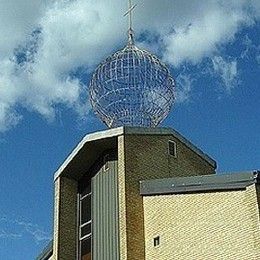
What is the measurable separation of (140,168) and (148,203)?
5.58 ft

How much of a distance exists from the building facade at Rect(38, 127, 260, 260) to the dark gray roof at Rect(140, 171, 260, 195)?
31 millimetres

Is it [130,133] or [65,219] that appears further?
[65,219]

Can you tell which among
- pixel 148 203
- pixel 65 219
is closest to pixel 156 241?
pixel 148 203

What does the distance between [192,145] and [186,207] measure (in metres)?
5.87

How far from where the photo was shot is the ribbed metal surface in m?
28.2

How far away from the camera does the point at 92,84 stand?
30.7 metres

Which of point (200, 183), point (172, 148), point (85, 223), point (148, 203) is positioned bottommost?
point (200, 183)

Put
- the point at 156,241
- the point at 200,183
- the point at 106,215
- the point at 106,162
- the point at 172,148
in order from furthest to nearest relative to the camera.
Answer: the point at 106,162
the point at 172,148
the point at 106,215
the point at 156,241
the point at 200,183

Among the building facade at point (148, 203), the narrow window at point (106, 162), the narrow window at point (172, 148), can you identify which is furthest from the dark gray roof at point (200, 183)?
the narrow window at point (106, 162)

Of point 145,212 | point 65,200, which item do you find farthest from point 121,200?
point 65,200

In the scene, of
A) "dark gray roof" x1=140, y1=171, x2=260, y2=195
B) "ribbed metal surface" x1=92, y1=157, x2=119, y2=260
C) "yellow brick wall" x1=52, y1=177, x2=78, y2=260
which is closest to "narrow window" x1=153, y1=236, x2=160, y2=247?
"dark gray roof" x1=140, y1=171, x2=260, y2=195

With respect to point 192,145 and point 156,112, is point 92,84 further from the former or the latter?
point 192,145

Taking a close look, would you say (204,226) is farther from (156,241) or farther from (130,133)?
(130,133)

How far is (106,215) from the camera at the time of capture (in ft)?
95.7
